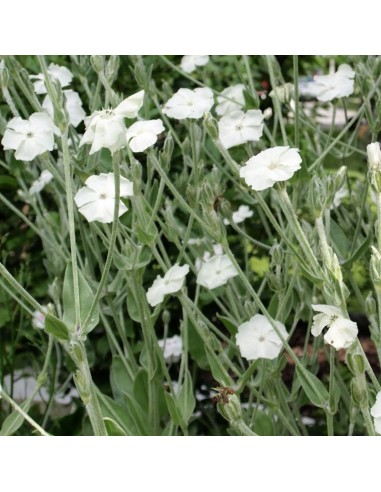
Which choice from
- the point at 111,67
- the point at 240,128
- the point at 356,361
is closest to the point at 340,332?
the point at 356,361

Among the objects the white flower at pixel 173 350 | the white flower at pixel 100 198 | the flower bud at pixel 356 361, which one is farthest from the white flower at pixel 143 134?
the white flower at pixel 173 350

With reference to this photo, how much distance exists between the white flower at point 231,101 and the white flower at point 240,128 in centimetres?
20

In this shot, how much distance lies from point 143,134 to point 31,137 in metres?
0.15

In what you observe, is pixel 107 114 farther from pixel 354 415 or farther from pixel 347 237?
pixel 347 237

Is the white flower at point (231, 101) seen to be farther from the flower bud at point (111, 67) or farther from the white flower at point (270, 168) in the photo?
the white flower at point (270, 168)

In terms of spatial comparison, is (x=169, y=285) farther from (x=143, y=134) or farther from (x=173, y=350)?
(x=173, y=350)

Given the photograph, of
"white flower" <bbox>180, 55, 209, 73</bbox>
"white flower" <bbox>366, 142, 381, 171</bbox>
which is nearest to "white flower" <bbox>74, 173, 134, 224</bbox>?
"white flower" <bbox>366, 142, 381, 171</bbox>

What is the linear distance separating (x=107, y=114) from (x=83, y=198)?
0.23 metres

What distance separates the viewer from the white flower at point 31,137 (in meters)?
1.05

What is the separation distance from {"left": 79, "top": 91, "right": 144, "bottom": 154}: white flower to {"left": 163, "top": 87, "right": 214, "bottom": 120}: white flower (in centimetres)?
37

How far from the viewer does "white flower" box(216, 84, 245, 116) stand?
1359mm

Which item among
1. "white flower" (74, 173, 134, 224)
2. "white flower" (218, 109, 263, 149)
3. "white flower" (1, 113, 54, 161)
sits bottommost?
"white flower" (218, 109, 263, 149)

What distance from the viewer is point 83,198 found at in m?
0.98

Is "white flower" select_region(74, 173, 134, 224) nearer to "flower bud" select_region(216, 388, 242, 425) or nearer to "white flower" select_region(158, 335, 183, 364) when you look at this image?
"flower bud" select_region(216, 388, 242, 425)
